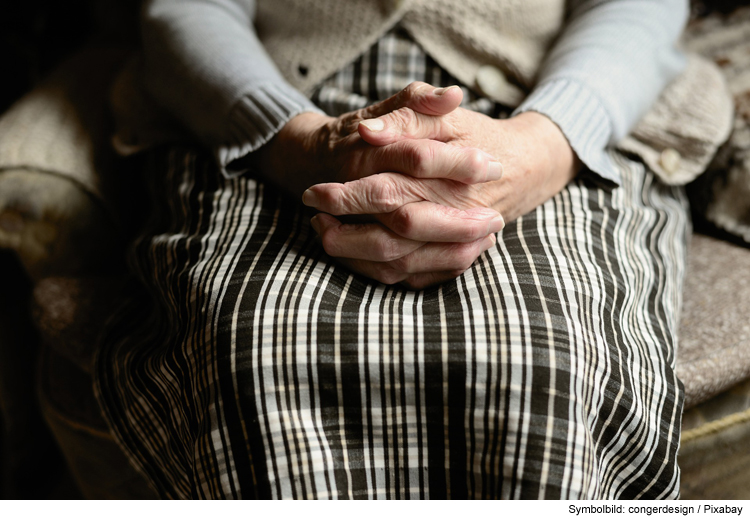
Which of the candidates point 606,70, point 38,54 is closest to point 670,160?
point 606,70

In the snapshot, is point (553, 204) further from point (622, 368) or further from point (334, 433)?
point (334, 433)

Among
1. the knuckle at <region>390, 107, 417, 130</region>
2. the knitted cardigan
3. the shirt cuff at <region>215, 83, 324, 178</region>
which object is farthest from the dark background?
the knuckle at <region>390, 107, 417, 130</region>

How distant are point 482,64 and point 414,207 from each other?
1.11ft

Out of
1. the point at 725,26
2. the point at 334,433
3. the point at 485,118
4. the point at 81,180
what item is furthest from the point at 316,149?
the point at 725,26

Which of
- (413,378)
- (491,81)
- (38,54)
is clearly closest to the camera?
(413,378)

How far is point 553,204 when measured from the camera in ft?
1.98

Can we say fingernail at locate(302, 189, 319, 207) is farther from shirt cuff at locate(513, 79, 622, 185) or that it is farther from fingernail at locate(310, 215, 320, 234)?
shirt cuff at locate(513, 79, 622, 185)

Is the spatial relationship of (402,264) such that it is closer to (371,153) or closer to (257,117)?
(371,153)

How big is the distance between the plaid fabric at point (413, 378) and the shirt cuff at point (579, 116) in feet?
0.39

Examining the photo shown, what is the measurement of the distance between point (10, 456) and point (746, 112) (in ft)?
4.48

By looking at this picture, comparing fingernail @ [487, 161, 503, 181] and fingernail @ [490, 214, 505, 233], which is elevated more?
fingernail @ [487, 161, 503, 181]

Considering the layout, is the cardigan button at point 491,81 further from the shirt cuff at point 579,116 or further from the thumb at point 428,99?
the thumb at point 428,99

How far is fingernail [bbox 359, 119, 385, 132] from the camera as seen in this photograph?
19.1 inches

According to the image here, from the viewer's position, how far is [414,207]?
0.48 meters
